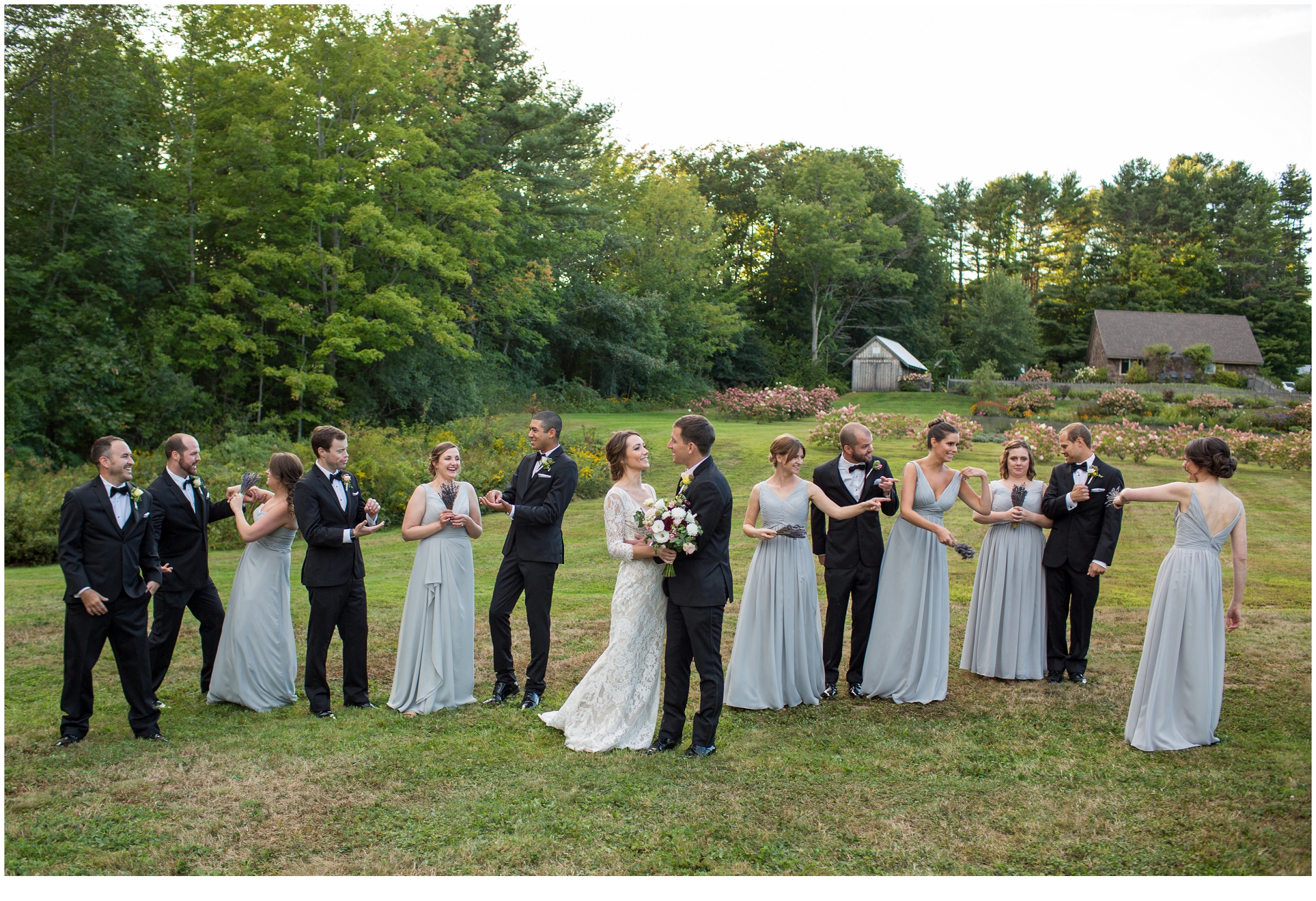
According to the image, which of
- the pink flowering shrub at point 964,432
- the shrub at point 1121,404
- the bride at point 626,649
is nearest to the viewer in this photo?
the bride at point 626,649

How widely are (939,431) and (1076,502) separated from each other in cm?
124

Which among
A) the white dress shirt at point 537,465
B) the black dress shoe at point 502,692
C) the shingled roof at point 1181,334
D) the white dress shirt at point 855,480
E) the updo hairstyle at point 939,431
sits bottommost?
the black dress shoe at point 502,692

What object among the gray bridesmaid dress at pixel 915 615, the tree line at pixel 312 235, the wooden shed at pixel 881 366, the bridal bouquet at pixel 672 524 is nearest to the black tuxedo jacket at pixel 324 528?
the bridal bouquet at pixel 672 524

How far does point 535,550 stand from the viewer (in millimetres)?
6586

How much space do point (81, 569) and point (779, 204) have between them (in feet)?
157

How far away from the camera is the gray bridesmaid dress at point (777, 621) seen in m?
6.45

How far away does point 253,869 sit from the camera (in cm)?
418

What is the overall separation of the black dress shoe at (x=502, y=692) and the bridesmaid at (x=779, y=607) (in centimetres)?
164

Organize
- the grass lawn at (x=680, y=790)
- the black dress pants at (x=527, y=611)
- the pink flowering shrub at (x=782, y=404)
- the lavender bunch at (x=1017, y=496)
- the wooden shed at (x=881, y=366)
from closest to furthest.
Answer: the grass lawn at (x=680, y=790) → the black dress pants at (x=527, y=611) → the lavender bunch at (x=1017, y=496) → the pink flowering shrub at (x=782, y=404) → the wooden shed at (x=881, y=366)

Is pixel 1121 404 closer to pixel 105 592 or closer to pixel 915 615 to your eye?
pixel 915 615

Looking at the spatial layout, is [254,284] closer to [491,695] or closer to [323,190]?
[323,190]

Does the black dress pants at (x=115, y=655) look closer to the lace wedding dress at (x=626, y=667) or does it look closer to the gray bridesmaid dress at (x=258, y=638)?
the gray bridesmaid dress at (x=258, y=638)

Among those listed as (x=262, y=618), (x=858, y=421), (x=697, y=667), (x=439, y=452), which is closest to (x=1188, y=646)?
(x=697, y=667)

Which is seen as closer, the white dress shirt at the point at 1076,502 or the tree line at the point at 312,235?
the white dress shirt at the point at 1076,502
